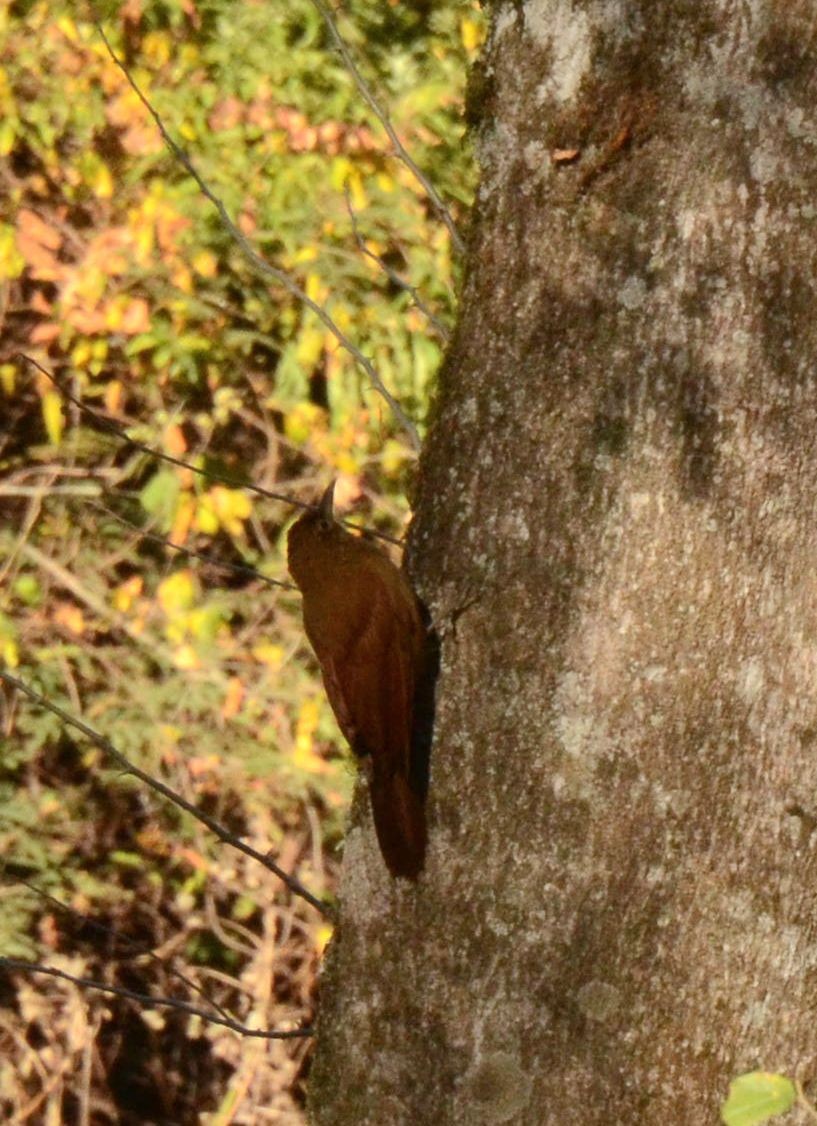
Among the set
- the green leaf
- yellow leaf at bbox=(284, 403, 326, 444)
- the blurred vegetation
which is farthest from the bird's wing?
yellow leaf at bbox=(284, 403, 326, 444)

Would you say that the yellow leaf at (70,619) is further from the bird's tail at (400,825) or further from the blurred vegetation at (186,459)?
the bird's tail at (400,825)

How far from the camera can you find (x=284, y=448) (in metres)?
5.37

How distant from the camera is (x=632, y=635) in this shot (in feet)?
5.27

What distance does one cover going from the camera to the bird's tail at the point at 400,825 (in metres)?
1.69

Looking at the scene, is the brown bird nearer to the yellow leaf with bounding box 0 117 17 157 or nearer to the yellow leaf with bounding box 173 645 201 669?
the yellow leaf with bounding box 173 645 201 669

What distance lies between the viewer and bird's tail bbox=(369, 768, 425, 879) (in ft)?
5.55

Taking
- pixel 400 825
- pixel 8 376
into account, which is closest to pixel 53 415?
pixel 8 376

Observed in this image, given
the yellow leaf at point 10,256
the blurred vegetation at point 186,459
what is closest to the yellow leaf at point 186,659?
the blurred vegetation at point 186,459

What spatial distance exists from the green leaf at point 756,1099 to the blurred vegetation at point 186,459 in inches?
143

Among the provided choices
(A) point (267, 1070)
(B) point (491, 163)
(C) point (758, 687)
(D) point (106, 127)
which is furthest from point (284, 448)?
(C) point (758, 687)

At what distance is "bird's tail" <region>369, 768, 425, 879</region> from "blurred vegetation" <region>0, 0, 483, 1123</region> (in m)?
3.15

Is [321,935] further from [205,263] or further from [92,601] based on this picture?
[205,263]

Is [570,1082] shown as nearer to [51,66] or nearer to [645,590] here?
[645,590]

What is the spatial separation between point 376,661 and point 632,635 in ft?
1.66
